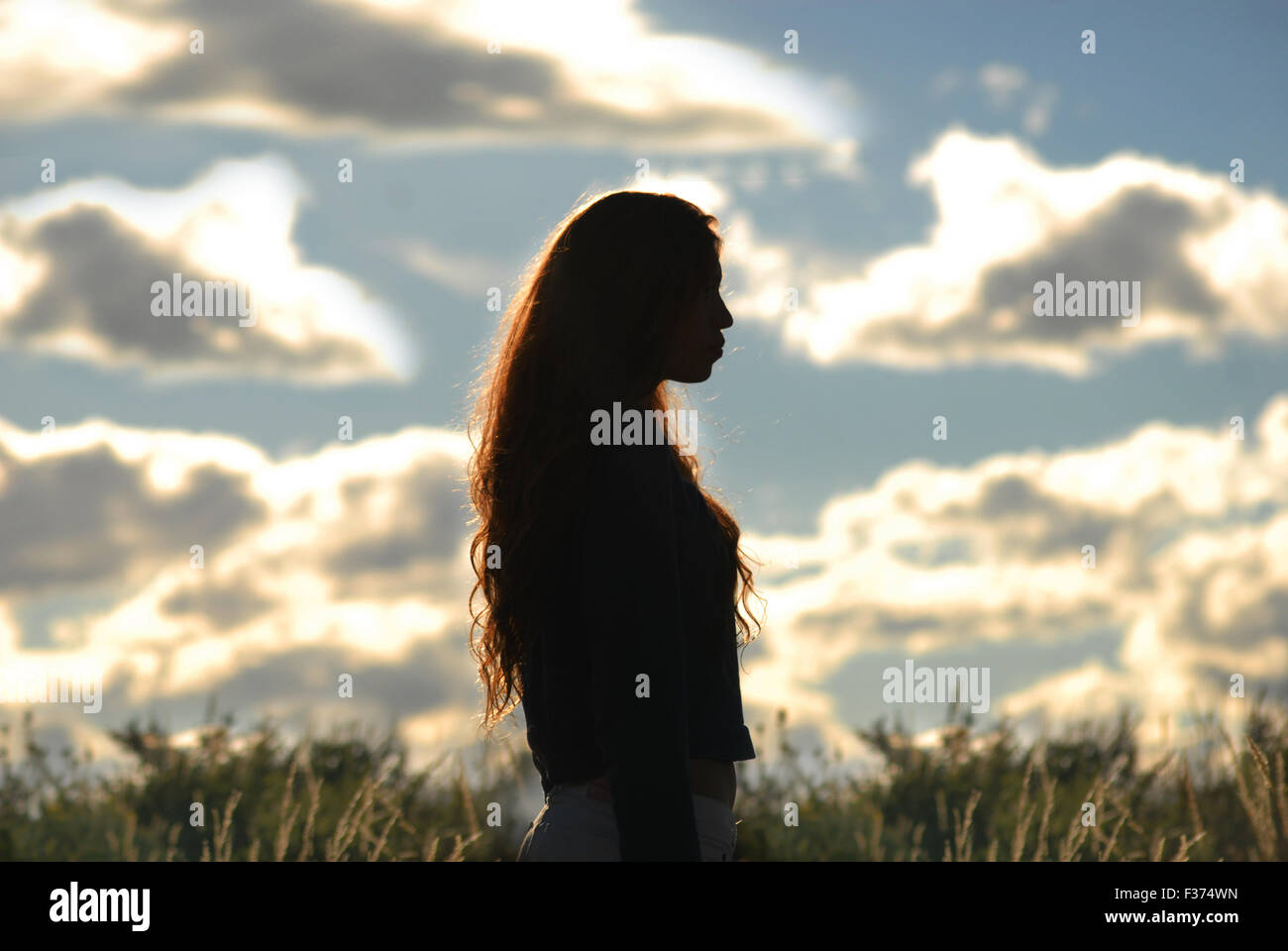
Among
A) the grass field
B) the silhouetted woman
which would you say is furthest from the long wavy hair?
the grass field

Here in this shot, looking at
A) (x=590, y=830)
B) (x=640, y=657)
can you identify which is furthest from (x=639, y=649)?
(x=590, y=830)

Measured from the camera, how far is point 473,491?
3.03 metres

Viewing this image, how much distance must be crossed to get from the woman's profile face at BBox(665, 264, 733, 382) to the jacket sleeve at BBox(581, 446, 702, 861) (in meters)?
0.30

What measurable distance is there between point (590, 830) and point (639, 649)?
0.38 meters

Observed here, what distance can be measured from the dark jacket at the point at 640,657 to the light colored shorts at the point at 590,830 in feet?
0.17

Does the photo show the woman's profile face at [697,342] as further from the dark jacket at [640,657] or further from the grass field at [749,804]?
the grass field at [749,804]

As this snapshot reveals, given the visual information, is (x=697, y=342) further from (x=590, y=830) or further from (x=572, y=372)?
(x=590, y=830)

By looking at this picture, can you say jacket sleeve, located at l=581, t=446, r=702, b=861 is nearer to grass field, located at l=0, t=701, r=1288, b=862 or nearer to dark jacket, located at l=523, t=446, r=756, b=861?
dark jacket, located at l=523, t=446, r=756, b=861

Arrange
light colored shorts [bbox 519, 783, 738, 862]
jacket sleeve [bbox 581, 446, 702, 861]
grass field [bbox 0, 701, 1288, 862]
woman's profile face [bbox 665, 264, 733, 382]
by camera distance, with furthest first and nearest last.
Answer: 1. grass field [bbox 0, 701, 1288, 862]
2. woman's profile face [bbox 665, 264, 733, 382]
3. light colored shorts [bbox 519, 783, 738, 862]
4. jacket sleeve [bbox 581, 446, 702, 861]

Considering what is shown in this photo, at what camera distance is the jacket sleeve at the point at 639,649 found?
2.30 meters

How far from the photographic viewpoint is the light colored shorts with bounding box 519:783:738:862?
2447 mm

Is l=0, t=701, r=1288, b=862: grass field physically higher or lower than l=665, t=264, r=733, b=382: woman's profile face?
lower
